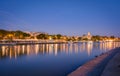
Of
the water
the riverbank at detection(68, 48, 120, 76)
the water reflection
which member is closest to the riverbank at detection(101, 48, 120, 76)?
the riverbank at detection(68, 48, 120, 76)

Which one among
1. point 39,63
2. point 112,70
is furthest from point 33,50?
point 112,70

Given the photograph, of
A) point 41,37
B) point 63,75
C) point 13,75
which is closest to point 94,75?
point 63,75

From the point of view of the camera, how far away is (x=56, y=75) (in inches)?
680

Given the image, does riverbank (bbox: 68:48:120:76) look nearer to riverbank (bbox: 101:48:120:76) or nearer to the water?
riverbank (bbox: 101:48:120:76)

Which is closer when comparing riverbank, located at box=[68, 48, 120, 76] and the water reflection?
riverbank, located at box=[68, 48, 120, 76]

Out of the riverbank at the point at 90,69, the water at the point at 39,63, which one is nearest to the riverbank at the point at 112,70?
the riverbank at the point at 90,69

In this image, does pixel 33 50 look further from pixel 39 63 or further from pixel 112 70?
pixel 112 70

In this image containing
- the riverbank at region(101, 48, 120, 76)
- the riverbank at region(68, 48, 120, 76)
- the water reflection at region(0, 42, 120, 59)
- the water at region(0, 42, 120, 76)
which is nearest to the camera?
the riverbank at region(101, 48, 120, 76)

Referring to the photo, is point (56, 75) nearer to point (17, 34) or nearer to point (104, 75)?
point (104, 75)

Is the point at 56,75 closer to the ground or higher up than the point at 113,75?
closer to the ground

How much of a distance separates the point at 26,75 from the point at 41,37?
141 meters

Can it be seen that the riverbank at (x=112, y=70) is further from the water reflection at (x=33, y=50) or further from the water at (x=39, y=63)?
the water reflection at (x=33, y=50)

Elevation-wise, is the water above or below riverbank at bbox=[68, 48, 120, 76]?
below

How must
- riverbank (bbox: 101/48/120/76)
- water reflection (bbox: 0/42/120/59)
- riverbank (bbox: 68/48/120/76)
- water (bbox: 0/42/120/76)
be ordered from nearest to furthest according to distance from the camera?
riverbank (bbox: 101/48/120/76), riverbank (bbox: 68/48/120/76), water (bbox: 0/42/120/76), water reflection (bbox: 0/42/120/59)
